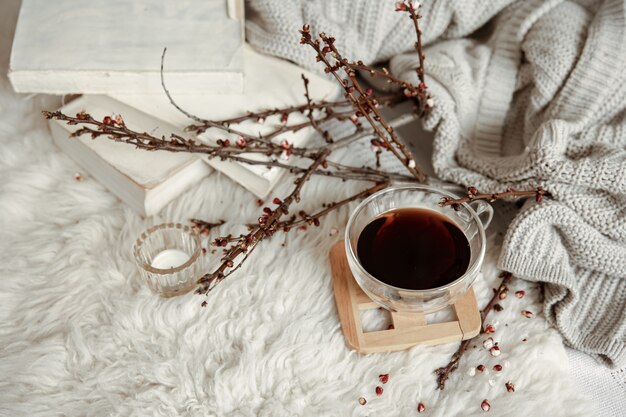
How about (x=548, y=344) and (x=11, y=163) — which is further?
(x=11, y=163)

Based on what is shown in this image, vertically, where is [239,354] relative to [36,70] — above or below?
below

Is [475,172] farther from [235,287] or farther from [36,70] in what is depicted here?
[36,70]

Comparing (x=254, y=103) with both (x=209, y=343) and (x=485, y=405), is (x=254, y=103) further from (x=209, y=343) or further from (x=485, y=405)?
(x=485, y=405)

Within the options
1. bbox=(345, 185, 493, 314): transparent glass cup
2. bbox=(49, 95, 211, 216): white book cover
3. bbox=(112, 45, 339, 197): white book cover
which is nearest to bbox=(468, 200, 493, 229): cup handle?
bbox=(345, 185, 493, 314): transparent glass cup

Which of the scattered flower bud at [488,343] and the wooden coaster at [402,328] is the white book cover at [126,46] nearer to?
the wooden coaster at [402,328]

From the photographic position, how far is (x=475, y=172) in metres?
0.81

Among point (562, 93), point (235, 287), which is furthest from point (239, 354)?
point (562, 93)

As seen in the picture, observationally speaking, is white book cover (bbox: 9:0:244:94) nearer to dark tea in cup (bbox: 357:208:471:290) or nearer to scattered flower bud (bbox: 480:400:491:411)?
dark tea in cup (bbox: 357:208:471:290)

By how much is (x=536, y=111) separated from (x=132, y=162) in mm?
522

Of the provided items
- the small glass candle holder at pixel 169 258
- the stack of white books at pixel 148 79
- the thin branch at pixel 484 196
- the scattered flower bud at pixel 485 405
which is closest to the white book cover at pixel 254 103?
the stack of white books at pixel 148 79

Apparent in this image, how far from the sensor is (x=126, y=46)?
0.83 meters

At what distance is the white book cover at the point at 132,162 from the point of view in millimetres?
799

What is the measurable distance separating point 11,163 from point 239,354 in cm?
43

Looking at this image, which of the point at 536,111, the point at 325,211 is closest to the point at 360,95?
the point at 325,211
